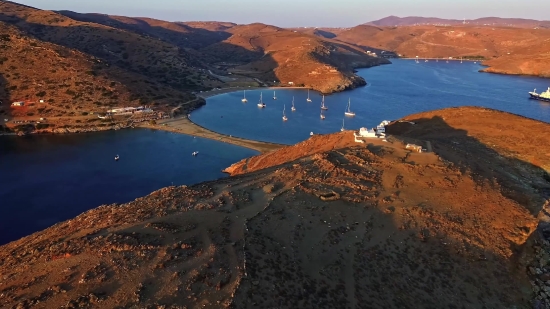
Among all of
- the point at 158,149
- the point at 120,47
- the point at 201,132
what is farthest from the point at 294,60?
the point at 158,149

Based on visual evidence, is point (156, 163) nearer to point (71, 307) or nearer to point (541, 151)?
point (71, 307)

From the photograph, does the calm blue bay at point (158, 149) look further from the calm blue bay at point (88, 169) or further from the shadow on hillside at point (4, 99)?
the shadow on hillside at point (4, 99)

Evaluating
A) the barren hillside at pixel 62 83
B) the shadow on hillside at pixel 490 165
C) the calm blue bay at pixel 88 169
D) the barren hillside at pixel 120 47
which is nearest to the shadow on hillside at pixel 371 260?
the shadow on hillside at pixel 490 165

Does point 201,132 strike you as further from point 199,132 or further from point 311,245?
point 311,245

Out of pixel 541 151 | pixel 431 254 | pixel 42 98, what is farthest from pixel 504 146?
pixel 42 98

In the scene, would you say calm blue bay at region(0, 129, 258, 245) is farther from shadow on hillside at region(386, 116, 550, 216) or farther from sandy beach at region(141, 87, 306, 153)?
shadow on hillside at region(386, 116, 550, 216)

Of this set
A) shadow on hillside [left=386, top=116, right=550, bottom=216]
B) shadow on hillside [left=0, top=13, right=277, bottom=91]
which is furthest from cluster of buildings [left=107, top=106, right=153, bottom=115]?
shadow on hillside [left=386, top=116, right=550, bottom=216]
